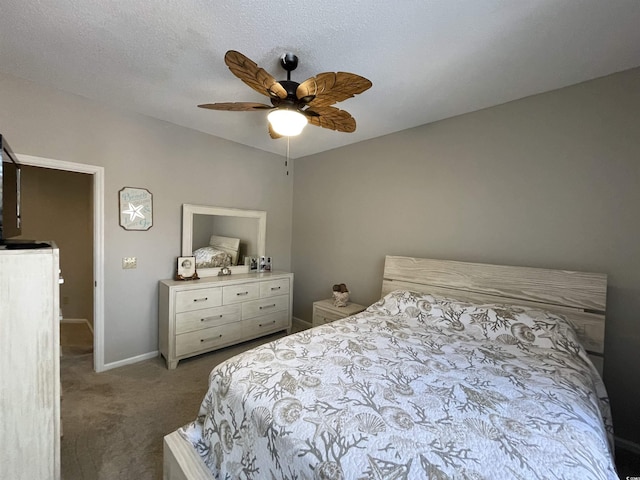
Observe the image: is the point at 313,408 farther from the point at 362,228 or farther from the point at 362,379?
the point at 362,228

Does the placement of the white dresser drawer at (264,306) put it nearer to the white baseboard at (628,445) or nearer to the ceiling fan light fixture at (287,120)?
the ceiling fan light fixture at (287,120)

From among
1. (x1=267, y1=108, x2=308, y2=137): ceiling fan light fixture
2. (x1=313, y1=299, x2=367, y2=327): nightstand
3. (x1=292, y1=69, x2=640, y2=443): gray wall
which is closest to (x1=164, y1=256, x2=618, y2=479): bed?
(x1=292, y1=69, x2=640, y2=443): gray wall

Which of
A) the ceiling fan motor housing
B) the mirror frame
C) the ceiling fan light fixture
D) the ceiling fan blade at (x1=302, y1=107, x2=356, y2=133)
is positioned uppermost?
the ceiling fan motor housing

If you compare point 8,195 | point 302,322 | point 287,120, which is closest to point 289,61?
point 287,120

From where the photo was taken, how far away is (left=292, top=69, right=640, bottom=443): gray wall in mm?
1831

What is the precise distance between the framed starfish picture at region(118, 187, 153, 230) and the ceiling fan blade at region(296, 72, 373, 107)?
6.68ft

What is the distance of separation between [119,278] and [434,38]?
126 inches

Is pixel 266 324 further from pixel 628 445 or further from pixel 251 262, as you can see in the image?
pixel 628 445

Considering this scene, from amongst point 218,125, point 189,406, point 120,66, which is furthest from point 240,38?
point 189,406

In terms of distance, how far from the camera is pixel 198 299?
2.78m

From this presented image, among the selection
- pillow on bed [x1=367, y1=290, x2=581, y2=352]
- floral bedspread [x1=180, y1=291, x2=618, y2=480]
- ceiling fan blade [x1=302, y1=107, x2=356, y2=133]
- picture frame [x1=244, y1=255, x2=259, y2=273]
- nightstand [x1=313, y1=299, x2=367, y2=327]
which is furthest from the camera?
picture frame [x1=244, y1=255, x2=259, y2=273]

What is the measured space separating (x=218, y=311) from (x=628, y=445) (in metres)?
3.42

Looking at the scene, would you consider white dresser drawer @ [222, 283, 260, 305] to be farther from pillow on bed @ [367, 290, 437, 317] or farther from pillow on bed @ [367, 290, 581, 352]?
pillow on bed @ [367, 290, 581, 352]

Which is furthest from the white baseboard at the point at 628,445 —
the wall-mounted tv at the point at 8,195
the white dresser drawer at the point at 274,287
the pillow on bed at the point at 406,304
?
the wall-mounted tv at the point at 8,195
